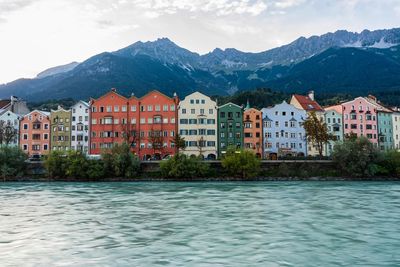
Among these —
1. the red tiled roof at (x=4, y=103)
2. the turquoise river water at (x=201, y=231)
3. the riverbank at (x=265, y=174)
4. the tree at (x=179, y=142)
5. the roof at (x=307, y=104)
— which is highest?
the red tiled roof at (x=4, y=103)

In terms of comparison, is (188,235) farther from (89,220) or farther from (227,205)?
(227,205)

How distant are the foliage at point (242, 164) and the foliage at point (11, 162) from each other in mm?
36387

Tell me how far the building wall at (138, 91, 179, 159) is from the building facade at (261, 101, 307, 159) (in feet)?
71.2

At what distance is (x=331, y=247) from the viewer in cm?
2145

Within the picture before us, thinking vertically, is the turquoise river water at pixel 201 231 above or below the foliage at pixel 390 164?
below

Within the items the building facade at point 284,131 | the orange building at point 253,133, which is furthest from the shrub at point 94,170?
the building facade at point 284,131

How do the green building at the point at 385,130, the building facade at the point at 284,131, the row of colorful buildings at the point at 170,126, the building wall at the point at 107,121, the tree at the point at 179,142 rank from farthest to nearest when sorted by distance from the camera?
the green building at the point at 385,130, the building facade at the point at 284,131, the building wall at the point at 107,121, the row of colorful buildings at the point at 170,126, the tree at the point at 179,142

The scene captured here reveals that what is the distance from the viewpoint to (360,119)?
10206 centimetres

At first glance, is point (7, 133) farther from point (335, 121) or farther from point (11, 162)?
point (335, 121)

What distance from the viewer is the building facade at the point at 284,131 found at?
95.3m

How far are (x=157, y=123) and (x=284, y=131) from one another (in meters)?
29.9

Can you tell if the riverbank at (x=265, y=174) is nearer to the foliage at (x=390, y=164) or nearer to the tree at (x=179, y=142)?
the foliage at (x=390, y=164)

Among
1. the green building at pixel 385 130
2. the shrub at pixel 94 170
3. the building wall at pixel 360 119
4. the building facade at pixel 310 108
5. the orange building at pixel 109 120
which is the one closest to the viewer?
the shrub at pixel 94 170

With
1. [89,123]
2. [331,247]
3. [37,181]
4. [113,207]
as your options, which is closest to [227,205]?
[113,207]
